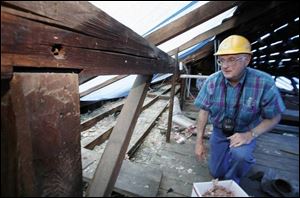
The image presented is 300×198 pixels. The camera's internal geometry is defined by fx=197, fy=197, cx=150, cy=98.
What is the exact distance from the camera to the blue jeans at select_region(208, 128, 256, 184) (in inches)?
69.5

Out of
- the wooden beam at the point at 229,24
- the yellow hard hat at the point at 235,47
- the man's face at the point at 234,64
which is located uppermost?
the wooden beam at the point at 229,24

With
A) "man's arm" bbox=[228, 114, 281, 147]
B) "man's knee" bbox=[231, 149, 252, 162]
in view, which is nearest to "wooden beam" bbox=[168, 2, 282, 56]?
"man's arm" bbox=[228, 114, 281, 147]

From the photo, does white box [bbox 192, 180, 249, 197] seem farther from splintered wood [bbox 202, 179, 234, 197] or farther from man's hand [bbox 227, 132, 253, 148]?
man's hand [bbox 227, 132, 253, 148]

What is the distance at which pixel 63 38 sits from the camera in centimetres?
57

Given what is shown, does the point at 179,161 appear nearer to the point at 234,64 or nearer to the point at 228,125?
the point at 228,125

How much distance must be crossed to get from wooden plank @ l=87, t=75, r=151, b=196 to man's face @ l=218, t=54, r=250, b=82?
0.77m

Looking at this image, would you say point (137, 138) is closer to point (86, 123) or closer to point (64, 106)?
point (86, 123)

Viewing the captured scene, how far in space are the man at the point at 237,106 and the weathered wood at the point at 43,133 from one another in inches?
51.6

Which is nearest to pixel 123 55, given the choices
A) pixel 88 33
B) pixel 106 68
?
pixel 106 68

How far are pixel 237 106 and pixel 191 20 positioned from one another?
2.78 ft

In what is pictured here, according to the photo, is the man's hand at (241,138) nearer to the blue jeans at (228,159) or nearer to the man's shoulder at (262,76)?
the blue jeans at (228,159)

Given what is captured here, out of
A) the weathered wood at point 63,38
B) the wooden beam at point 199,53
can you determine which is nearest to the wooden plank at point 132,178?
the weathered wood at point 63,38

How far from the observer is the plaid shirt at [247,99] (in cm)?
165

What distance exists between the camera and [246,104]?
1708mm
